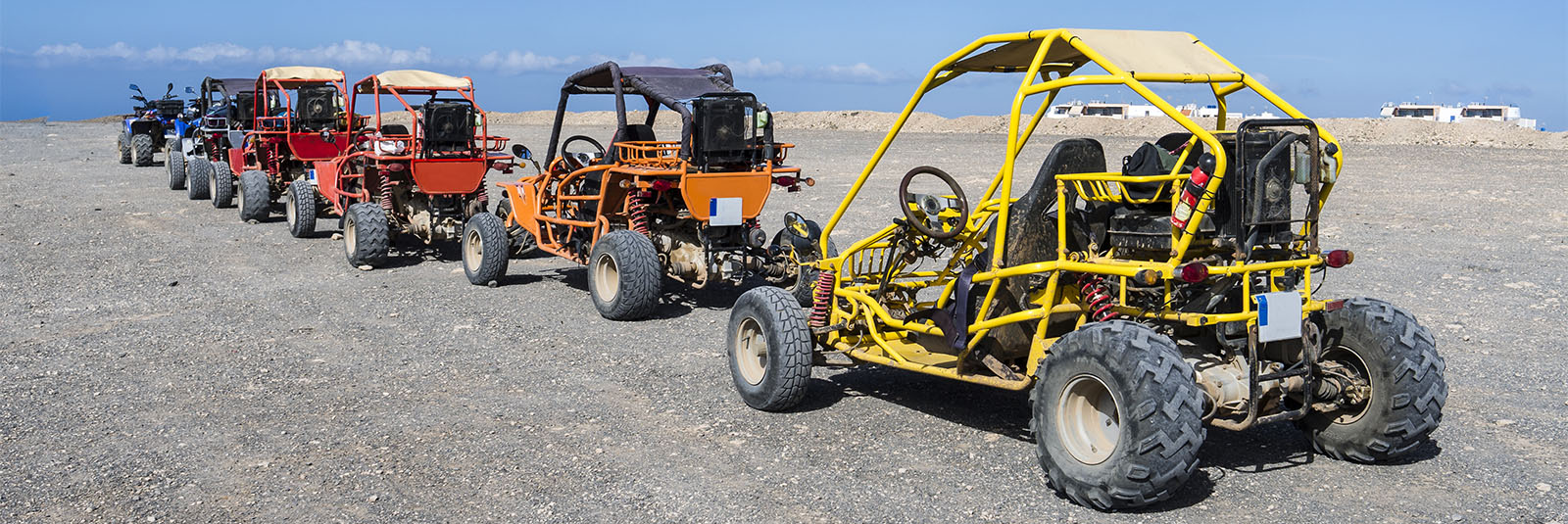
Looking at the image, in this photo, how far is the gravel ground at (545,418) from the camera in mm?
5340

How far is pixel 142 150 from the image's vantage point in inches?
1073

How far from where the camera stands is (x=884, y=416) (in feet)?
22.1

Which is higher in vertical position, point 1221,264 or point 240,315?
point 1221,264

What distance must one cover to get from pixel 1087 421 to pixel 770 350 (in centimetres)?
191

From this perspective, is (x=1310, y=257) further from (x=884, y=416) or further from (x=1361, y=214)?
(x=1361, y=214)

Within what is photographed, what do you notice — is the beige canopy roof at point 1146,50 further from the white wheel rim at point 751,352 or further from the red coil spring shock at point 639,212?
the red coil spring shock at point 639,212

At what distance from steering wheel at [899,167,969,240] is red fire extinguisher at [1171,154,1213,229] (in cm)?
147

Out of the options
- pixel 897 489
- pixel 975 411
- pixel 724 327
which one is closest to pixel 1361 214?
pixel 724 327

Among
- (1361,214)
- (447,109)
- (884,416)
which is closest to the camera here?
(884,416)

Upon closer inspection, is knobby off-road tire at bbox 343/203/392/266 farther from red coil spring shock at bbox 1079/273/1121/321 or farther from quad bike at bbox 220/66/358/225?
red coil spring shock at bbox 1079/273/1121/321

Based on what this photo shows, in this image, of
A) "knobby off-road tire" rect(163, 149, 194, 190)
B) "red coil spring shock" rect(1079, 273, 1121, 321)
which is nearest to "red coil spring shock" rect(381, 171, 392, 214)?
"red coil spring shock" rect(1079, 273, 1121, 321)

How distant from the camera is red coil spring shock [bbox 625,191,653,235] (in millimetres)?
10453

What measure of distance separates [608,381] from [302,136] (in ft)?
37.9

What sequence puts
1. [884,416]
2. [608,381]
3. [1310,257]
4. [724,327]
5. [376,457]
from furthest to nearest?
[724,327], [608,381], [884,416], [376,457], [1310,257]
